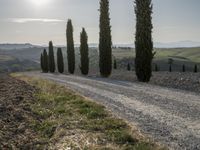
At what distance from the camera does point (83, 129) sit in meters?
13.9

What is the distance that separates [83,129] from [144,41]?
27501mm

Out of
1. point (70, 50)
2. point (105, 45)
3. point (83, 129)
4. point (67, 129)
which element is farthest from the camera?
point (70, 50)

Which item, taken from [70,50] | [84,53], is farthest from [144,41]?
[70,50]

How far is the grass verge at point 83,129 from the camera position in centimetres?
1142

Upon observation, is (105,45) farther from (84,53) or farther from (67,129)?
(67,129)

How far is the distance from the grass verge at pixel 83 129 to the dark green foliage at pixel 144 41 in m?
20.1

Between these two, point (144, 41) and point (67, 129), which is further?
point (144, 41)

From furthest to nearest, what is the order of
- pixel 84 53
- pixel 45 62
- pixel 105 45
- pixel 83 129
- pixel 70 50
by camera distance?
pixel 45 62
pixel 70 50
pixel 84 53
pixel 105 45
pixel 83 129

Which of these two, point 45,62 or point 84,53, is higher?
point 84,53

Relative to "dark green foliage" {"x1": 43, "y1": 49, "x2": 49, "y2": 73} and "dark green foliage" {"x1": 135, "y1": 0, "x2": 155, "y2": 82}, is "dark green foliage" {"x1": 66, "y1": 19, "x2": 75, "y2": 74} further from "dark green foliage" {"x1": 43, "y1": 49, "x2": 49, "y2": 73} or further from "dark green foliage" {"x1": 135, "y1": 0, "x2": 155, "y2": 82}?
"dark green foliage" {"x1": 135, "y1": 0, "x2": 155, "y2": 82}


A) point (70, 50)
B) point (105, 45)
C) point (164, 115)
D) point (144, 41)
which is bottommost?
point (164, 115)

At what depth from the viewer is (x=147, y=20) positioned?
133 feet

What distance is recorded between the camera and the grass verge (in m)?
11.4

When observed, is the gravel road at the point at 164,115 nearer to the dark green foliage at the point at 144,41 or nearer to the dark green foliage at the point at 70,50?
the dark green foliage at the point at 144,41
